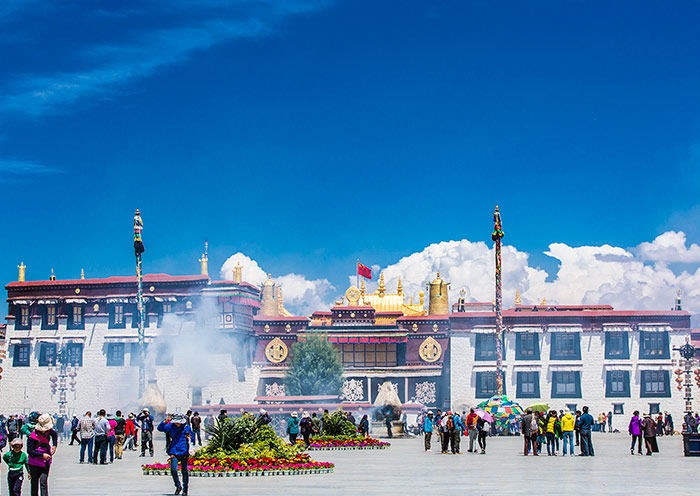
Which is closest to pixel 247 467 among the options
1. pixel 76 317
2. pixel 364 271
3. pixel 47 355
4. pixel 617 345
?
pixel 617 345

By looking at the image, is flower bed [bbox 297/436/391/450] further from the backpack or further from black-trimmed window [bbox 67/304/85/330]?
black-trimmed window [bbox 67/304/85/330]

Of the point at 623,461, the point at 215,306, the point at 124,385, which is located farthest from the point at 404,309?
the point at 623,461

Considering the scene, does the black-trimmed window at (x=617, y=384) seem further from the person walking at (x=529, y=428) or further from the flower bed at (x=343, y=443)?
the person walking at (x=529, y=428)

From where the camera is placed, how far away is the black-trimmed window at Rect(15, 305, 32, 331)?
69562 millimetres

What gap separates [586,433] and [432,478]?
1136 centimetres

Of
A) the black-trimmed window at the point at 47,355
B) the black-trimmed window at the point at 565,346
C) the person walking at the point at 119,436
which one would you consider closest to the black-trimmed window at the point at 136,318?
the black-trimmed window at the point at 47,355

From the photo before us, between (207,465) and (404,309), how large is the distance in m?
57.9

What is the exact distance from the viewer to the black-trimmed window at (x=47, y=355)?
68000 mm

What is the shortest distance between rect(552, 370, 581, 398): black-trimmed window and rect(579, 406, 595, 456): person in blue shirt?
34.6 meters

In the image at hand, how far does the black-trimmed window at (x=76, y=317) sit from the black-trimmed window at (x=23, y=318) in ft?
10.8

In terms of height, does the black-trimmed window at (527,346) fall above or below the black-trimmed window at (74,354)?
above

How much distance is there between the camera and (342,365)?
228ft

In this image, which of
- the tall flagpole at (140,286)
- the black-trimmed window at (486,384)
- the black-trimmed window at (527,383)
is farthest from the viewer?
the black-trimmed window at (486,384)

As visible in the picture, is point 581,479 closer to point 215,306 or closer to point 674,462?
point 674,462
